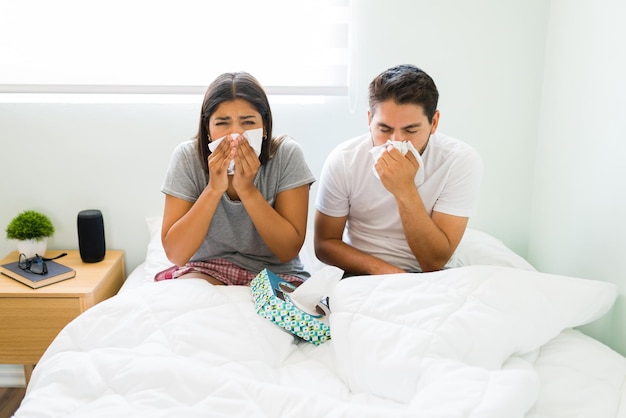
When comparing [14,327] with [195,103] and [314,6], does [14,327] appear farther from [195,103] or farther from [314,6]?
[314,6]

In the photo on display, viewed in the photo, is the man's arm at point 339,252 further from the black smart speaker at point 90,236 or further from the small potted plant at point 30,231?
the small potted plant at point 30,231

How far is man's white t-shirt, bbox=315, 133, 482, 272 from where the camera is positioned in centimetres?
153

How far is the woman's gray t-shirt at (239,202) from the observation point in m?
1.54

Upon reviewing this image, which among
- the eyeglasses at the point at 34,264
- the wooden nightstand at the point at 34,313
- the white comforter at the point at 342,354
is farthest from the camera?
the eyeglasses at the point at 34,264

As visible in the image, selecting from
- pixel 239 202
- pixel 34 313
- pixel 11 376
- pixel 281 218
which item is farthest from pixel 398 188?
pixel 11 376

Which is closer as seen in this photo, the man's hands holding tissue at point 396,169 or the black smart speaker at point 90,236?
the man's hands holding tissue at point 396,169

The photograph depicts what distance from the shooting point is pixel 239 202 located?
156 centimetres

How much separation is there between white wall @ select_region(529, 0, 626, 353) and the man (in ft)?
1.17

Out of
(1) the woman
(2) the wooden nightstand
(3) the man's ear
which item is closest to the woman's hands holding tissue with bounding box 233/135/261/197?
(1) the woman

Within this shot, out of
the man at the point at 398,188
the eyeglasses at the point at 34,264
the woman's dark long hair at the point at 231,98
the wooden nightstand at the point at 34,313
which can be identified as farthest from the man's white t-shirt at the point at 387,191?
the eyeglasses at the point at 34,264

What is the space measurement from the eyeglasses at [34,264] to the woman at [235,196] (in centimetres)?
46

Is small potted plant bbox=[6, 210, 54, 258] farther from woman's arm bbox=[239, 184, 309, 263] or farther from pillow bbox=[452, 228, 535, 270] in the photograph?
pillow bbox=[452, 228, 535, 270]

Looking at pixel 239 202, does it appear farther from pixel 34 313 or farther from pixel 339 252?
pixel 34 313

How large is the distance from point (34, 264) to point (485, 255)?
4.98 feet
